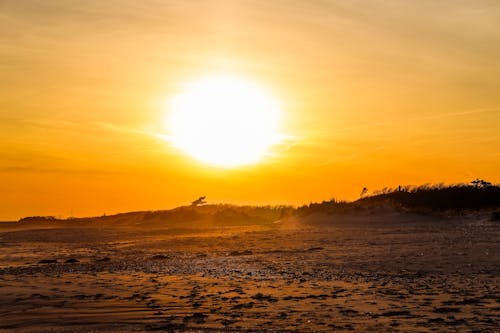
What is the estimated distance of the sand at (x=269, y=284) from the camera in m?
9.95

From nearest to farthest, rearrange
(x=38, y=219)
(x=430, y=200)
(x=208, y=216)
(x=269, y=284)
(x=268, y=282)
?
(x=269, y=284) < (x=268, y=282) < (x=430, y=200) < (x=208, y=216) < (x=38, y=219)

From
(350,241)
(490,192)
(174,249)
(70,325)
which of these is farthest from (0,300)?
(490,192)

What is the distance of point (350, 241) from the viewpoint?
2200 cm

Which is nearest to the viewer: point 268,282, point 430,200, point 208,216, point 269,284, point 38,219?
point 269,284

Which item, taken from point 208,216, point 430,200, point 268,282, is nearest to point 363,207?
point 430,200

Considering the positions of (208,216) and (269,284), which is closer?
(269,284)

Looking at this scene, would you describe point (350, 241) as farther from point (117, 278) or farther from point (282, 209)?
point (282, 209)

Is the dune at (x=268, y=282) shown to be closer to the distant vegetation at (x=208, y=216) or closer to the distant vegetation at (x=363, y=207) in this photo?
the distant vegetation at (x=363, y=207)

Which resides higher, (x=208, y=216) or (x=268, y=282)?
(x=208, y=216)

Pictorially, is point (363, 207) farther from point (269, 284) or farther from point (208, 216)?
point (269, 284)

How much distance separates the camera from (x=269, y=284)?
13.6 m

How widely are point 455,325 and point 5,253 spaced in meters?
19.1

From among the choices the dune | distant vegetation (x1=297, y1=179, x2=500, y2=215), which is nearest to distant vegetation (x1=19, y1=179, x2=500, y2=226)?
distant vegetation (x1=297, y1=179, x2=500, y2=215)

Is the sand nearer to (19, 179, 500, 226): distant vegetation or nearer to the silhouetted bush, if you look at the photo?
(19, 179, 500, 226): distant vegetation
